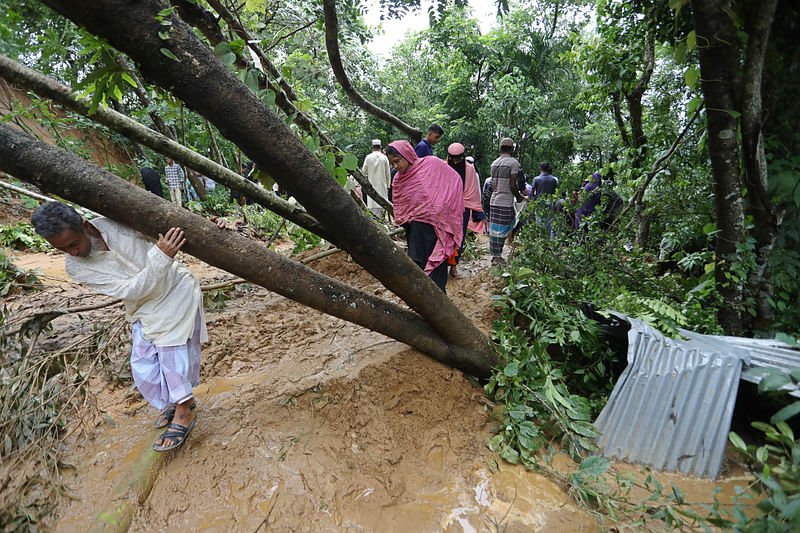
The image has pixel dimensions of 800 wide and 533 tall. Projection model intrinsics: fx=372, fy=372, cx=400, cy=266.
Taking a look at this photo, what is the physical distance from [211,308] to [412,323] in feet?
8.32

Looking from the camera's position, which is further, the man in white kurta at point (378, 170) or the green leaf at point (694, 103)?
the man in white kurta at point (378, 170)

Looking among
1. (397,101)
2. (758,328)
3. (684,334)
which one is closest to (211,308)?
(684,334)

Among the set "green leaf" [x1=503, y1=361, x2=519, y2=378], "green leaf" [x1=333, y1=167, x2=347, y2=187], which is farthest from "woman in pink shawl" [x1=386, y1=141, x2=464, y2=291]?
"green leaf" [x1=333, y1=167, x2=347, y2=187]

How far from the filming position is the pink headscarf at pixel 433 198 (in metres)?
3.47

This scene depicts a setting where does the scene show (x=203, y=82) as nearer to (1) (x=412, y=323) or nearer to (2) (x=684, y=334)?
(1) (x=412, y=323)

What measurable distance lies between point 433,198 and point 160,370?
249cm

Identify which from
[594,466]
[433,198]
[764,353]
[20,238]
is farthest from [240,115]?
[20,238]

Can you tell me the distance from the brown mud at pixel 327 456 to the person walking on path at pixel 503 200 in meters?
2.68

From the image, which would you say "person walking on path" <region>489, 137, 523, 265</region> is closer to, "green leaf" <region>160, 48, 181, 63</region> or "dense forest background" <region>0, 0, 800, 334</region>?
"dense forest background" <region>0, 0, 800, 334</region>

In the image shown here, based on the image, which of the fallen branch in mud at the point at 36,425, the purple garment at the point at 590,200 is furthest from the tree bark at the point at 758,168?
the fallen branch in mud at the point at 36,425

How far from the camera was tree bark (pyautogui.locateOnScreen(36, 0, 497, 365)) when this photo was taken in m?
1.29

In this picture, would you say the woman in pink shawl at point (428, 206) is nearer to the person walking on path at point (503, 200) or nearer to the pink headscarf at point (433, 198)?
the pink headscarf at point (433, 198)

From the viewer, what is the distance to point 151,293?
2107 mm

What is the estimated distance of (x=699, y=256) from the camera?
10.3 feet
